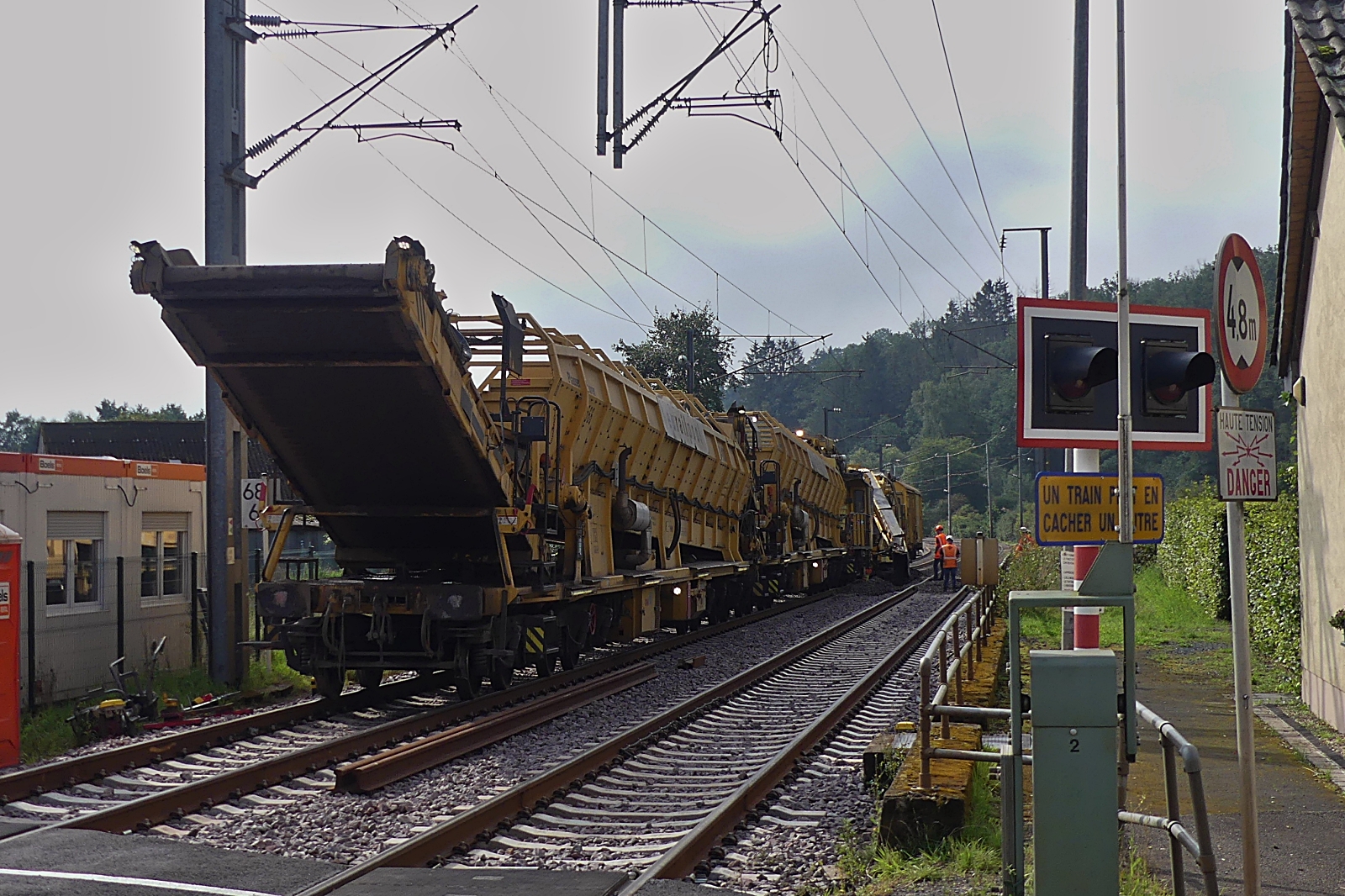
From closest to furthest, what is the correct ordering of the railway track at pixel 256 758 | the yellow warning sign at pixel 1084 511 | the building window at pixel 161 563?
the yellow warning sign at pixel 1084 511 → the railway track at pixel 256 758 → the building window at pixel 161 563

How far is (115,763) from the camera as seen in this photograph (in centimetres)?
867

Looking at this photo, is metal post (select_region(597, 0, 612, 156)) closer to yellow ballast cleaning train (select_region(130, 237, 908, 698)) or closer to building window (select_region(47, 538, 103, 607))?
yellow ballast cleaning train (select_region(130, 237, 908, 698))

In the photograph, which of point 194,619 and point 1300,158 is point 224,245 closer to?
point 194,619

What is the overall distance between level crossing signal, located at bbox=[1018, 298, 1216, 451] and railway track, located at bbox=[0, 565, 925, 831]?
485 cm

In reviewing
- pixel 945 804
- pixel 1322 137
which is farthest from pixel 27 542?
pixel 1322 137

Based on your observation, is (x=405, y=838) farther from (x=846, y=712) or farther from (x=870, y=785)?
(x=846, y=712)

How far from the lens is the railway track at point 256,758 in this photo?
7574mm

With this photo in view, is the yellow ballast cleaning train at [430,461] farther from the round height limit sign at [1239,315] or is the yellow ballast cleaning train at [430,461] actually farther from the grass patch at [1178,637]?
the round height limit sign at [1239,315]

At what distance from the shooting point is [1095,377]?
631cm

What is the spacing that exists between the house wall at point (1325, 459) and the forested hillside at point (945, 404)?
1790 inches

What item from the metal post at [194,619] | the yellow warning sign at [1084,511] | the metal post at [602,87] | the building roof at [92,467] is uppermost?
the metal post at [602,87]

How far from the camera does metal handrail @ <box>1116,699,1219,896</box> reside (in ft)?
13.6

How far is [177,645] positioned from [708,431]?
8928 mm

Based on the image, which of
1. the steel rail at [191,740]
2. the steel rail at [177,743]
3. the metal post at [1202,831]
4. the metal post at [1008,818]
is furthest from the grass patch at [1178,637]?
the metal post at [1202,831]
